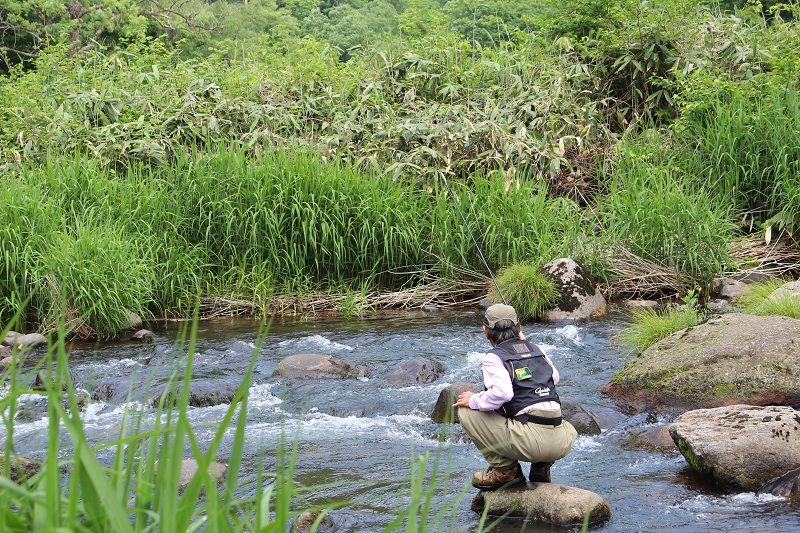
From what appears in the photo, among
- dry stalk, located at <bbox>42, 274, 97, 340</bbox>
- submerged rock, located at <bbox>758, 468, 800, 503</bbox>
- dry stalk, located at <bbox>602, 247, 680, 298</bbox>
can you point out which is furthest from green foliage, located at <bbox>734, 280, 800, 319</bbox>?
dry stalk, located at <bbox>42, 274, 97, 340</bbox>

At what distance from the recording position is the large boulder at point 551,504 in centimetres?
413

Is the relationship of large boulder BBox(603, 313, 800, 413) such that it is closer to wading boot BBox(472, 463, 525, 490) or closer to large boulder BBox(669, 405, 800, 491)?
large boulder BBox(669, 405, 800, 491)

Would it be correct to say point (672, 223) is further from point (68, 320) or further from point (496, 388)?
point (68, 320)

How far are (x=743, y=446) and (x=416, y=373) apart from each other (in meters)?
3.07

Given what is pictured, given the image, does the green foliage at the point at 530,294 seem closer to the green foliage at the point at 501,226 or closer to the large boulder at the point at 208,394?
the green foliage at the point at 501,226

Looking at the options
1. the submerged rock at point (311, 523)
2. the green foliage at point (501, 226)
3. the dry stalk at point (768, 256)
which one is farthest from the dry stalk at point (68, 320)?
the dry stalk at point (768, 256)

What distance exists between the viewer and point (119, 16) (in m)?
24.2

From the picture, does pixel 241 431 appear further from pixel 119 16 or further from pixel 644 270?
pixel 119 16

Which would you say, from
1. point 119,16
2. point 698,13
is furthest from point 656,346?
point 119,16

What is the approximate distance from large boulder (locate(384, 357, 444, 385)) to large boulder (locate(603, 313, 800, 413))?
1479mm

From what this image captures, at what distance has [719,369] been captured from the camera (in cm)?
600

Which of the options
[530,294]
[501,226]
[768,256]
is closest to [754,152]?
[768,256]

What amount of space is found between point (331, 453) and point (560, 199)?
268 inches

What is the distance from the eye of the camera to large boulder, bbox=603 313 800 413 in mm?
5832
